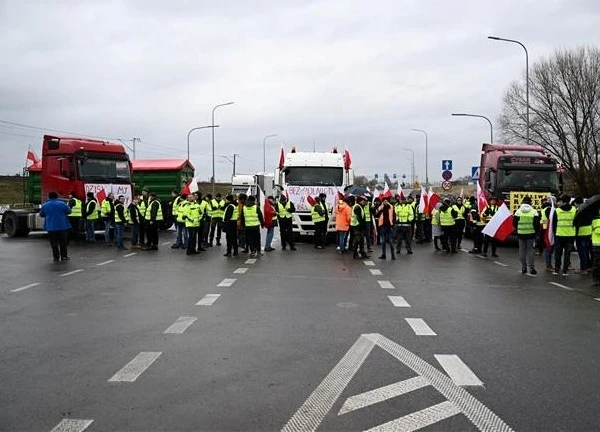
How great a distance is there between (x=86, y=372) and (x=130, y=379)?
20.3 inches

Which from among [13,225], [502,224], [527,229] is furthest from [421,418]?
[13,225]

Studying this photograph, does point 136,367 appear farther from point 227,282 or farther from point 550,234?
point 550,234

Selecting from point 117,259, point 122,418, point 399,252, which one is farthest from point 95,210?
point 122,418

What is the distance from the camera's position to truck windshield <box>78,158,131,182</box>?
22784 millimetres

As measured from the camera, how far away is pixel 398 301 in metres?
9.84

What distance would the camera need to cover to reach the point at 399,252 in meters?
19.0

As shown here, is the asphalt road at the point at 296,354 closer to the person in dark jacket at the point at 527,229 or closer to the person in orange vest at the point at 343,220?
the person in dark jacket at the point at 527,229

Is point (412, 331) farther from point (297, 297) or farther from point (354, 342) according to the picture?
point (297, 297)

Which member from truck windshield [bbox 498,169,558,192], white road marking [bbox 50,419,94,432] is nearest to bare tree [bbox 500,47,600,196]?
truck windshield [bbox 498,169,558,192]

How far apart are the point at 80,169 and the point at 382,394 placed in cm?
1977

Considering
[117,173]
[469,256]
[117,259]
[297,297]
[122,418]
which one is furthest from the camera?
[117,173]

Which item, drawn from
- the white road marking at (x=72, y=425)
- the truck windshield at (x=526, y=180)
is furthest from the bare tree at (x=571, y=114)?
the white road marking at (x=72, y=425)

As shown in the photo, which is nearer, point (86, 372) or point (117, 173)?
point (86, 372)

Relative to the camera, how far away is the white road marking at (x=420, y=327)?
7430 mm
